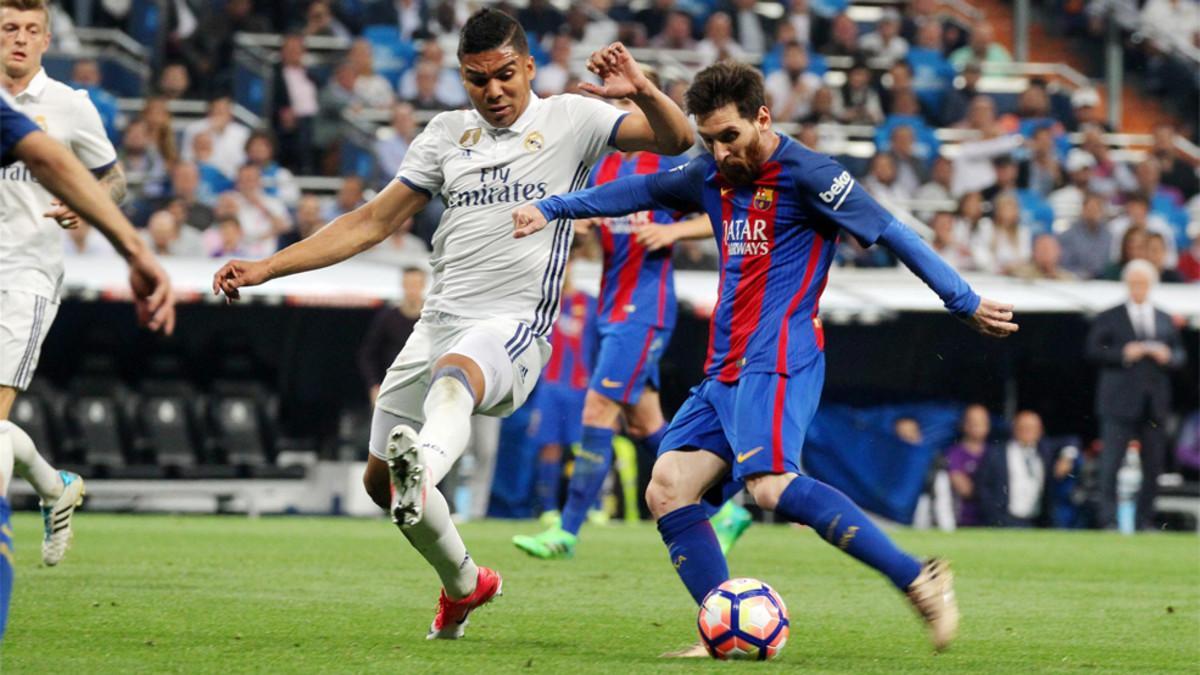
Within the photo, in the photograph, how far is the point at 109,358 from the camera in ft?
57.9

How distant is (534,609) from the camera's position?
847 centimetres

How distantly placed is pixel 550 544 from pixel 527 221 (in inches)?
192

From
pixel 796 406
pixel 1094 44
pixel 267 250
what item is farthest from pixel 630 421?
pixel 1094 44

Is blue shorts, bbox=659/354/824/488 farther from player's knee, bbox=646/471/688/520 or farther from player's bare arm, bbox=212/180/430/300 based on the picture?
player's bare arm, bbox=212/180/430/300

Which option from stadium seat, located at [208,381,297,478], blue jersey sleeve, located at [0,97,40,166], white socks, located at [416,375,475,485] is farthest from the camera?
stadium seat, located at [208,381,297,478]

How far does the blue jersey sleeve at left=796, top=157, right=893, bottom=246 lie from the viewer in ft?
21.9

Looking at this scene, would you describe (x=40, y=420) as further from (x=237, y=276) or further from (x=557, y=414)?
(x=237, y=276)

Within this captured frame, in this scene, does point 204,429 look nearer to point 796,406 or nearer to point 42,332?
point 42,332

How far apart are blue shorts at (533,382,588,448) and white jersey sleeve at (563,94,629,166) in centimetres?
931

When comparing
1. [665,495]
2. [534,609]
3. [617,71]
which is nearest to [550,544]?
[534,609]

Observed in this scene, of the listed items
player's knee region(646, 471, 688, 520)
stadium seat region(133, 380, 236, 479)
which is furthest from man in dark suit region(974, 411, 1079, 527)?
player's knee region(646, 471, 688, 520)

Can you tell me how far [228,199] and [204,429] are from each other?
2235mm

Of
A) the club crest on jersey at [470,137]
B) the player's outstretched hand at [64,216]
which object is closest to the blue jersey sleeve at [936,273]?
the club crest on jersey at [470,137]

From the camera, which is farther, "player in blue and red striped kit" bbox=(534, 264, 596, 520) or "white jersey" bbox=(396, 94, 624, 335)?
"player in blue and red striped kit" bbox=(534, 264, 596, 520)
